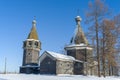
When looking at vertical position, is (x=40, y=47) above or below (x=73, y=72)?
above

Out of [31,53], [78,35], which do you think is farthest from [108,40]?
[31,53]

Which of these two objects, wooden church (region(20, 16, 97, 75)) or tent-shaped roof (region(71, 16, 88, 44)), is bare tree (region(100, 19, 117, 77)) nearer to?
wooden church (region(20, 16, 97, 75))

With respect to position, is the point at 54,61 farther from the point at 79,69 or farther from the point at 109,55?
the point at 109,55

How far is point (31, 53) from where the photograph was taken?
51.5 metres

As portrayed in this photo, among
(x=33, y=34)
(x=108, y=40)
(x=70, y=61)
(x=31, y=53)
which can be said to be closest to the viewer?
(x=108, y=40)

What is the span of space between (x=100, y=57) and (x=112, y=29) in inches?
152

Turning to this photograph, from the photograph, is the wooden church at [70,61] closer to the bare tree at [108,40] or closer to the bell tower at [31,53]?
the bell tower at [31,53]

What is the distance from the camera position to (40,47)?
5519 cm

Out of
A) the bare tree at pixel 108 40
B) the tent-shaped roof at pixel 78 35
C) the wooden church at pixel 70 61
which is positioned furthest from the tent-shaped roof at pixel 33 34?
the bare tree at pixel 108 40

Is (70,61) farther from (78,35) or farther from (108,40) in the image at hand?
(108,40)

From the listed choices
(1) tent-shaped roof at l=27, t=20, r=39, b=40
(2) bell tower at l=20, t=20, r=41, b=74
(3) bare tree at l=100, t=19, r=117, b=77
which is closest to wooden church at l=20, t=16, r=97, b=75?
(2) bell tower at l=20, t=20, r=41, b=74

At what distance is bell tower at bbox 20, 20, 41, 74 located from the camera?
48969 millimetres

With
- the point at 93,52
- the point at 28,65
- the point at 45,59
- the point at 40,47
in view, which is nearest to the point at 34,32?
the point at 40,47

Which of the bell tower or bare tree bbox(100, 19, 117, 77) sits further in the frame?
the bell tower
